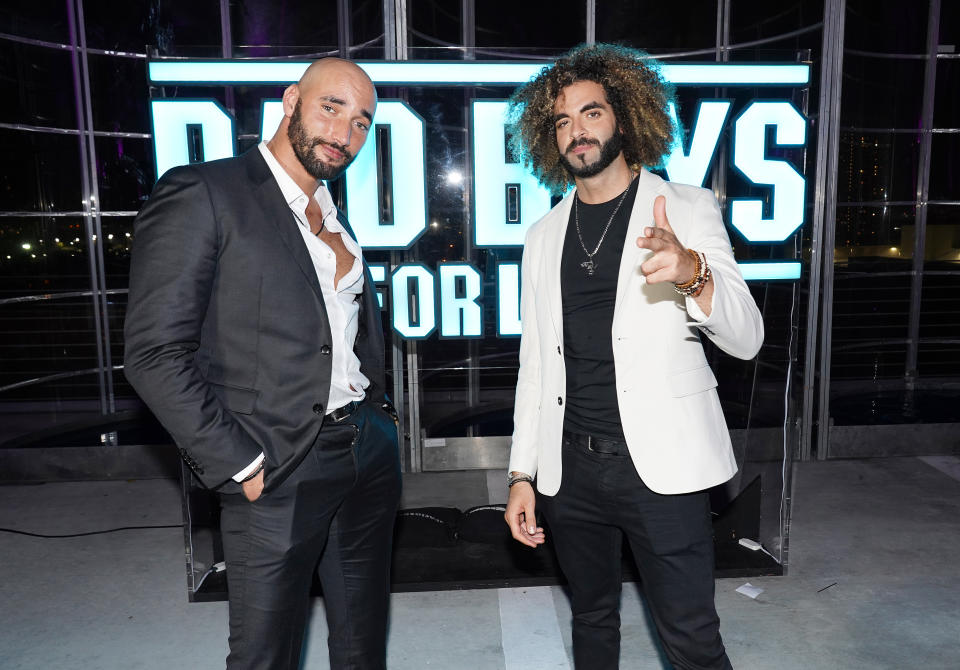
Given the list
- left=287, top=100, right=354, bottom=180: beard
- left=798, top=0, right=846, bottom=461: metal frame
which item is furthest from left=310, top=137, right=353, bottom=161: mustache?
left=798, top=0, right=846, bottom=461: metal frame

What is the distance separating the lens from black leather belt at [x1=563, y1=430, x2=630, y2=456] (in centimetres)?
208

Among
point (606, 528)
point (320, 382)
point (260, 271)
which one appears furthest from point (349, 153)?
point (606, 528)

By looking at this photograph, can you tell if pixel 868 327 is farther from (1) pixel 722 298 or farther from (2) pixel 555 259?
(1) pixel 722 298

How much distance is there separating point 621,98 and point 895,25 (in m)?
6.76

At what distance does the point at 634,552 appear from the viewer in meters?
2.14

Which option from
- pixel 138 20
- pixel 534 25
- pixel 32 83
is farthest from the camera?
pixel 534 25

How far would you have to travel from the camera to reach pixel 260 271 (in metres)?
1.92

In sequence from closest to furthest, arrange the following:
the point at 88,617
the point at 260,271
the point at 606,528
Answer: the point at 260,271, the point at 606,528, the point at 88,617

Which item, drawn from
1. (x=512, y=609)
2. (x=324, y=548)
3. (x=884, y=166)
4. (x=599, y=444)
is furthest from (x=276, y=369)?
(x=884, y=166)

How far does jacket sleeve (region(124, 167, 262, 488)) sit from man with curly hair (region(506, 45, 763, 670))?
3.15ft

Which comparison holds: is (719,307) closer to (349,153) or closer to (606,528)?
(606,528)

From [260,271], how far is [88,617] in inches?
101

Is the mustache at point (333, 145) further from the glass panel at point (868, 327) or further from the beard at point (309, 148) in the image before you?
the glass panel at point (868, 327)

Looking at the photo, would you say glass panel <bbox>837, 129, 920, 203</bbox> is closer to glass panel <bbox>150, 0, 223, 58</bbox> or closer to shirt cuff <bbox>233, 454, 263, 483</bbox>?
glass panel <bbox>150, 0, 223, 58</bbox>
